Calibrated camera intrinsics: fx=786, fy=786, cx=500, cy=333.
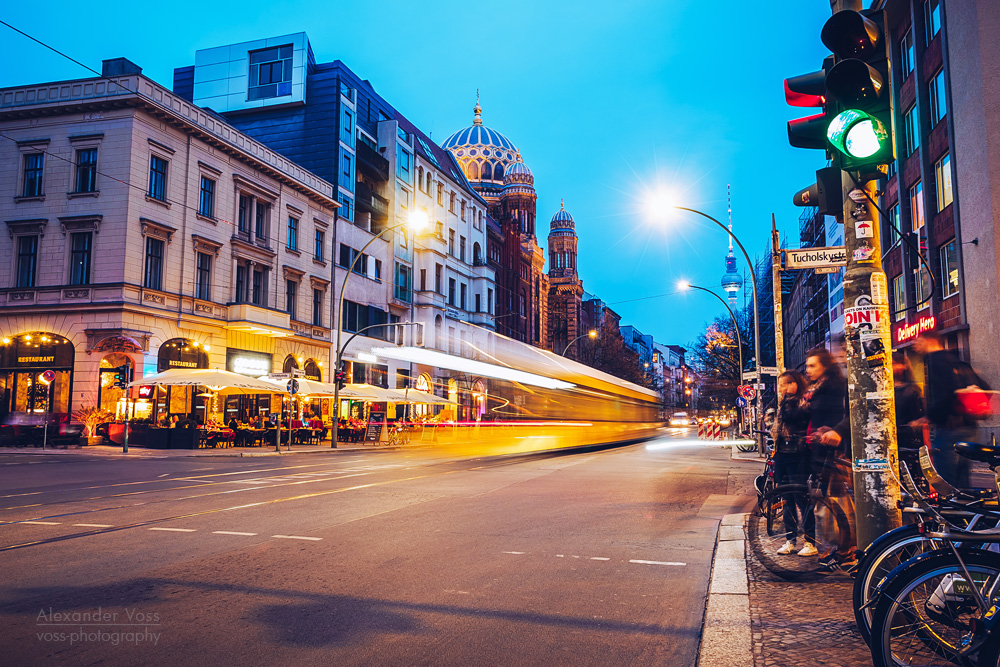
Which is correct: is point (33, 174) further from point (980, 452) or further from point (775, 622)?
point (980, 452)

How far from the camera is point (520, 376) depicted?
2375 centimetres

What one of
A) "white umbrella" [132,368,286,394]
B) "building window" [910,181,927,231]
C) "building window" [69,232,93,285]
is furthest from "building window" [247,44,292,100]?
"building window" [910,181,927,231]

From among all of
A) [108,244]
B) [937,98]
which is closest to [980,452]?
[937,98]

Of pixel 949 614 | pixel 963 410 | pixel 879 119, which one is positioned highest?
pixel 879 119

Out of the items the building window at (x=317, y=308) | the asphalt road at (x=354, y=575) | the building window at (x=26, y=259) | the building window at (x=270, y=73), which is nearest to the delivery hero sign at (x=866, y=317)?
the asphalt road at (x=354, y=575)

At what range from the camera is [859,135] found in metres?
5.39

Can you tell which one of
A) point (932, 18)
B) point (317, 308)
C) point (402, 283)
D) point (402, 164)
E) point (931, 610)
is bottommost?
point (931, 610)

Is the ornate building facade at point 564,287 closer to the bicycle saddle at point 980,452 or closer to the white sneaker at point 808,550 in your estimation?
the white sneaker at point 808,550

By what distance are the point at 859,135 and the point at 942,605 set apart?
3.21 m

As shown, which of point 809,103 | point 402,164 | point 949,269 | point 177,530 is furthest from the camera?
point 402,164

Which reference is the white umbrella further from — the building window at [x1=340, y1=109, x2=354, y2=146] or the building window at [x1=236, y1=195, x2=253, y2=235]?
the building window at [x1=340, y1=109, x2=354, y2=146]

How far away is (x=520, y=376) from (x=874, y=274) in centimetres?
1827

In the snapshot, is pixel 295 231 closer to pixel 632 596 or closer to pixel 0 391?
pixel 0 391

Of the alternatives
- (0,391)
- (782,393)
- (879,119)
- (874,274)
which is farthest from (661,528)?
(0,391)
